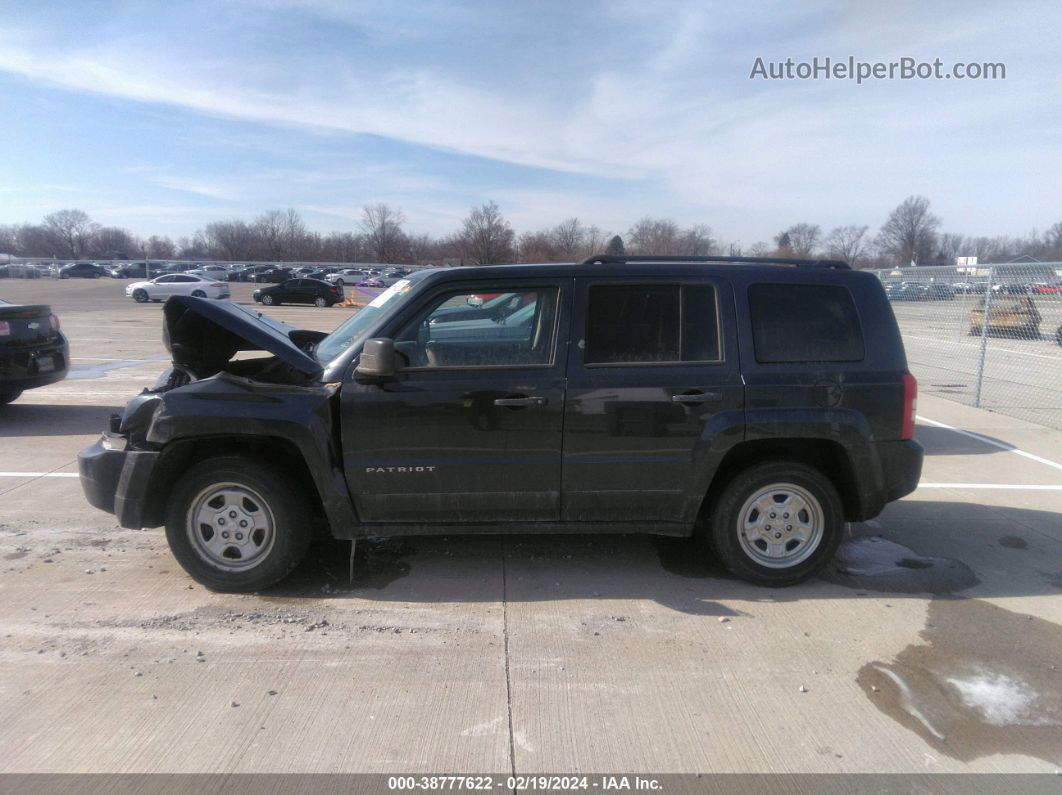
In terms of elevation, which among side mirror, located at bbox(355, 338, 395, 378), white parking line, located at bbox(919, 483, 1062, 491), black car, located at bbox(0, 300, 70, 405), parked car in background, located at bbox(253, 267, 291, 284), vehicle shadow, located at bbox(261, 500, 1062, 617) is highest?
parked car in background, located at bbox(253, 267, 291, 284)

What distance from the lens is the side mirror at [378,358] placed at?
380 centimetres

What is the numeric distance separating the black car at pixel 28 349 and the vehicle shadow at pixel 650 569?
5781mm

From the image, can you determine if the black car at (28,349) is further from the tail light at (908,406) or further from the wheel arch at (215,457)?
the tail light at (908,406)

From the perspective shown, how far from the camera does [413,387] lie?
3982 mm

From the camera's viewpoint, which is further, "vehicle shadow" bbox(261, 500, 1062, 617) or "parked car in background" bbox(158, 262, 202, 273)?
"parked car in background" bbox(158, 262, 202, 273)

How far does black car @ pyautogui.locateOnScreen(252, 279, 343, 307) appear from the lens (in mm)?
38406

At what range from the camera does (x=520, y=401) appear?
4.00 metres

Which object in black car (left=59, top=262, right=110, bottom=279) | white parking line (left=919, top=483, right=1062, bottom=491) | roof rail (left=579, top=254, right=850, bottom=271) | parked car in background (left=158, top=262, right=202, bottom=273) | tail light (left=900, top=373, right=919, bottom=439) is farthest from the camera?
parked car in background (left=158, top=262, right=202, bottom=273)

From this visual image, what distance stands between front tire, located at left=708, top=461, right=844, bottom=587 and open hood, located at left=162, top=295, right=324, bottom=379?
2506mm

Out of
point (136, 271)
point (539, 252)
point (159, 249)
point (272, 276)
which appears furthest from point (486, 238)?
point (159, 249)

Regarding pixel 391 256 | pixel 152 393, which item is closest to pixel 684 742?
pixel 152 393

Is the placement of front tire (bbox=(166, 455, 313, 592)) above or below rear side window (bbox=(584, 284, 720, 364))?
below

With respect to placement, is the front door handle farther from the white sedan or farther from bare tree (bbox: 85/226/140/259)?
bare tree (bbox: 85/226/140/259)

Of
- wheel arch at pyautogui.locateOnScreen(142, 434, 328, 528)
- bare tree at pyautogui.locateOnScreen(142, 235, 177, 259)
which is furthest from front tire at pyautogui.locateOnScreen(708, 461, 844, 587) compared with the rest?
bare tree at pyautogui.locateOnScreen(142, 235, 177, 259)
